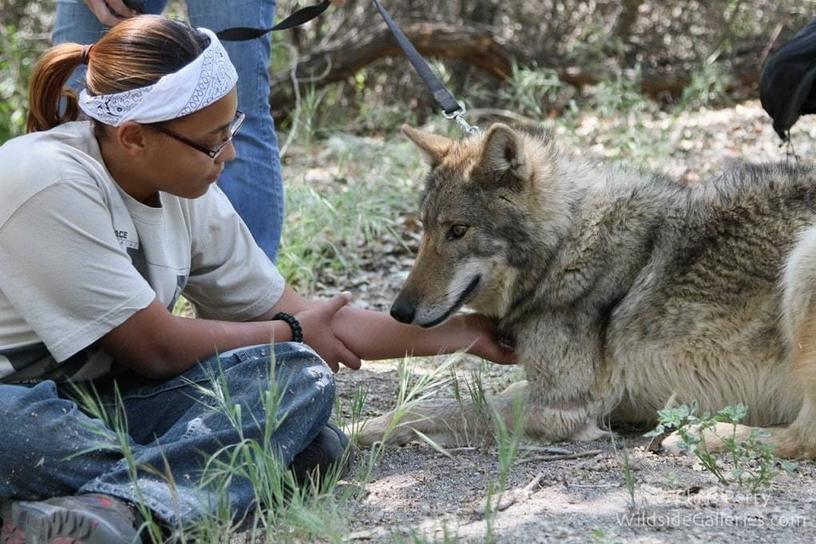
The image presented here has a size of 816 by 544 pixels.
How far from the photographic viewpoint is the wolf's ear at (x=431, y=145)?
4.37 metres

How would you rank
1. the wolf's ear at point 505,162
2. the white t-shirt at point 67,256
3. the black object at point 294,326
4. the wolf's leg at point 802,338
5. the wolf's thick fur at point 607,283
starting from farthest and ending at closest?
1. the wolf's ear at point 505,162
2. the wolf's thick fur at point 607,283
3. the wolf's leg at point 802,338
4. the black object at point 294,326
5. the white t-shirt at point 67,256

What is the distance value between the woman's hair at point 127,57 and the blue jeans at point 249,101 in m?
0.97

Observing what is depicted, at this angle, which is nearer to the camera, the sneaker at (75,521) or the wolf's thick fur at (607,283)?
the sneaker at (75,521)

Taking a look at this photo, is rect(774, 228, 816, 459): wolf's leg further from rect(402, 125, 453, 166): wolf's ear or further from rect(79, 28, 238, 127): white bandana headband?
rect(79, 28, 238, 127): white bandana headband

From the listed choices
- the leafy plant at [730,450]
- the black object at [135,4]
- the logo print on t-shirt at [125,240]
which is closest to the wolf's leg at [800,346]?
the leafy plant at [730,450]

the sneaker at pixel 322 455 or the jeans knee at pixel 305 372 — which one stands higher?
the jeans knee at pixel 305 372

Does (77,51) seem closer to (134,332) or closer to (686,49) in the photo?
(134,332)

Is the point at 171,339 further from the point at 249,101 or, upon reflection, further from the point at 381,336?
the point at 249,101

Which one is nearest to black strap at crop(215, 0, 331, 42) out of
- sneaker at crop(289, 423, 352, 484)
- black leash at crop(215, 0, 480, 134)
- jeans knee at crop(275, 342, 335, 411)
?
black leash at crop(215, 0, 480, 134)

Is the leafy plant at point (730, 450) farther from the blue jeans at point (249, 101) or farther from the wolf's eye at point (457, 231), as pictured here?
the blue jeans at point (249, 101)

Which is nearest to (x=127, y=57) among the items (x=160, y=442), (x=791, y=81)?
(x=160, y=442)

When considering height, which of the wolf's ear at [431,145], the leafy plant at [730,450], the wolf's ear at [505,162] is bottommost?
the leafy plant at [730,450]

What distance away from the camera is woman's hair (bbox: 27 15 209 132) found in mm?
3135

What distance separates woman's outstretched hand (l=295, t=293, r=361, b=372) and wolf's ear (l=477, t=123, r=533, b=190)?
30.9 inches
